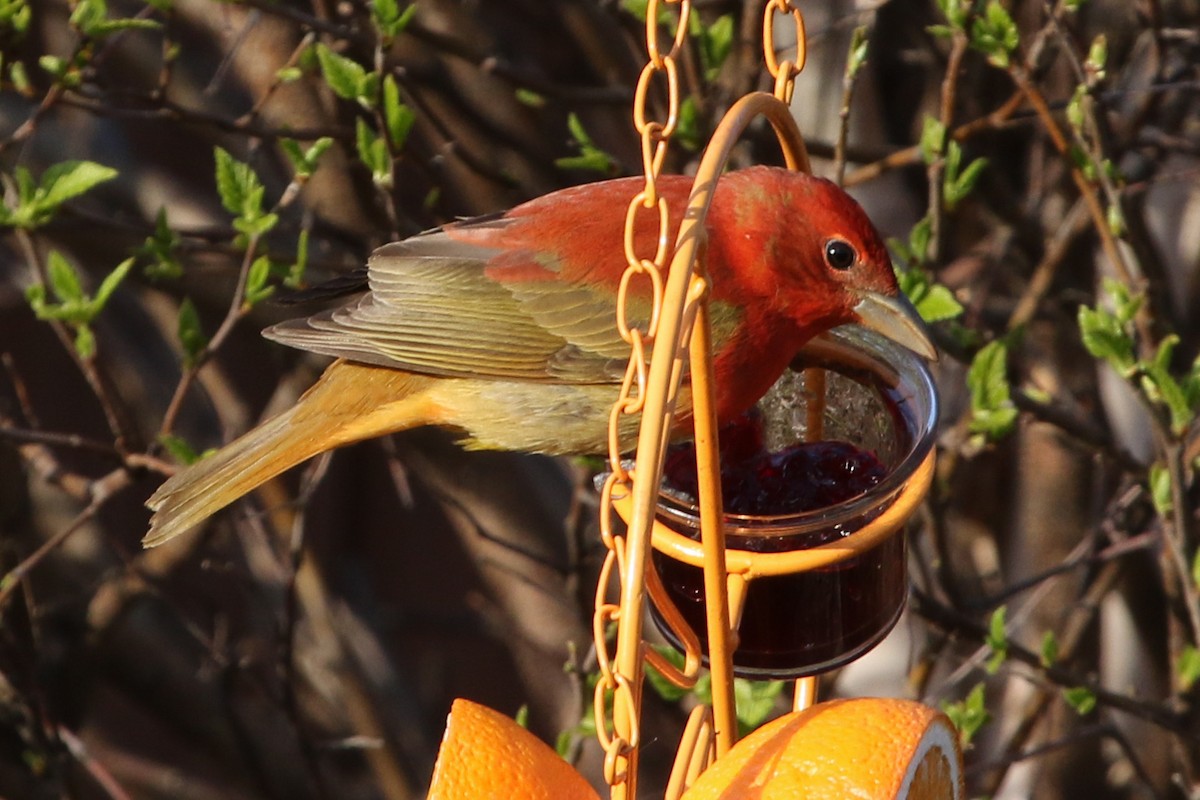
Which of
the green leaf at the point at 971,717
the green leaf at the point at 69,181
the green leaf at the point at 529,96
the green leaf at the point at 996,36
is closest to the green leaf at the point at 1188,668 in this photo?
the green leaf at the point at 971,717

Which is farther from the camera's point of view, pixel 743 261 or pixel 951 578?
pixel 951 578

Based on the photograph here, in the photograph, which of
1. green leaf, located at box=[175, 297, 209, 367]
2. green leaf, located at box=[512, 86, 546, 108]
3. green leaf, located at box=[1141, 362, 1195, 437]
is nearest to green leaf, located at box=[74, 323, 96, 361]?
green leaf, located at box=[175, 297, 209, 367]

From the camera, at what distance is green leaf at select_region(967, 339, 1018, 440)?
3160 millimetres

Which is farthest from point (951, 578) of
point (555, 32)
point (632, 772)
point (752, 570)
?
point (555, 32)

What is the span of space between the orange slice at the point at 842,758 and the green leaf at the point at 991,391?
122 cm

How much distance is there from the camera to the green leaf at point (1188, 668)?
3311 mm

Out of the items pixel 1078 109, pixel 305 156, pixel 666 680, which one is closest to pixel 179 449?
pixel 305 156

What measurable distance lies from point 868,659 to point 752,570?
270cm

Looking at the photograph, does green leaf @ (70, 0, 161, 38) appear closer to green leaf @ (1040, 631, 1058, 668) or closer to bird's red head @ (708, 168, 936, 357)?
bird's red head @ (708, 168, 936, 357)

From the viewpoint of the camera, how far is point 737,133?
1987 mm

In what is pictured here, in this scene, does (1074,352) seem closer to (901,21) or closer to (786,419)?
(901,21)

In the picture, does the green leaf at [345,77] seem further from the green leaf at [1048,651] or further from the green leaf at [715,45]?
the green leaf at [1048,651]

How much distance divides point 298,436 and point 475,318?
482 mm

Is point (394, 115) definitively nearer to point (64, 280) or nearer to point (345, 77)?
point (345, 77)
